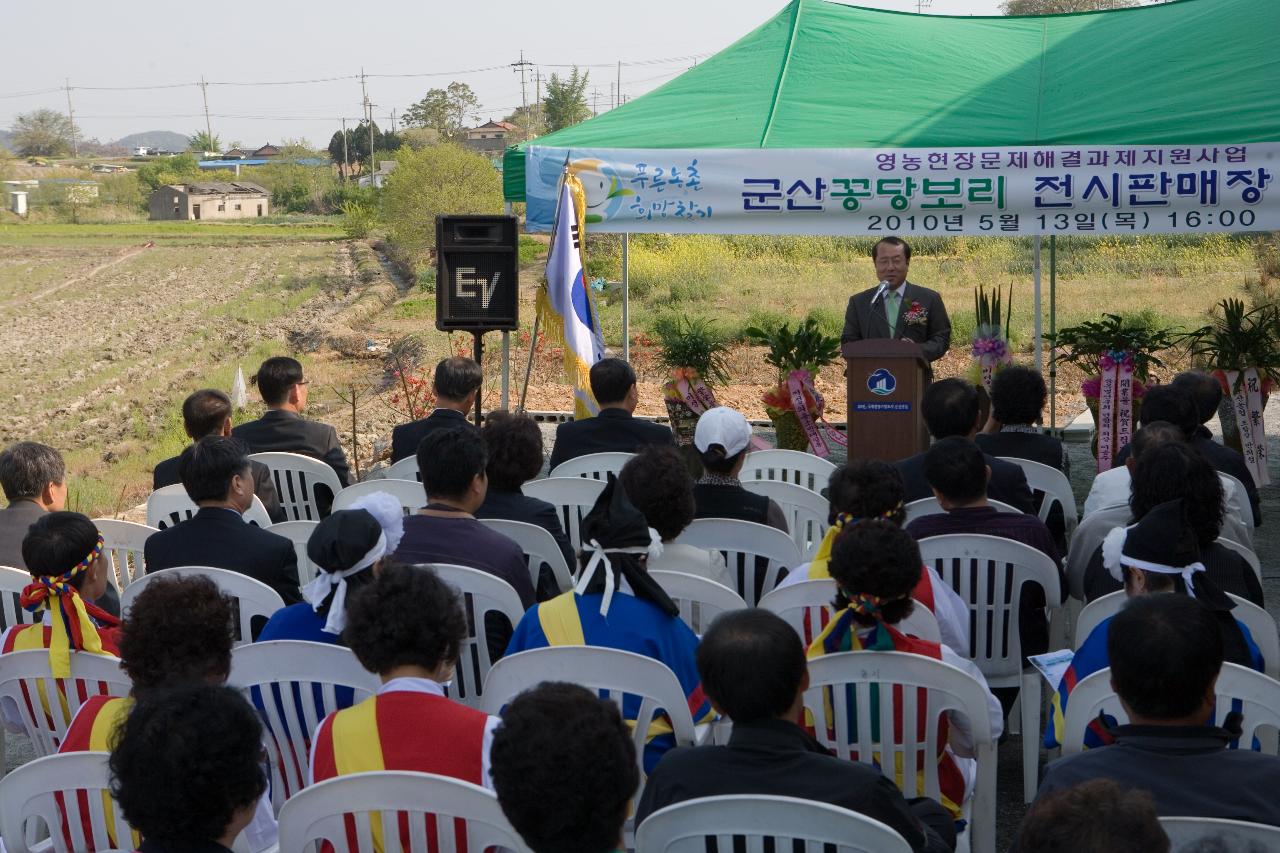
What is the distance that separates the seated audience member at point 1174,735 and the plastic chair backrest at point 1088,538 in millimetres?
1611

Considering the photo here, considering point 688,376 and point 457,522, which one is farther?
point 688,376

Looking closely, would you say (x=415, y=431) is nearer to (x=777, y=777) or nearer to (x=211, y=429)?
(x=211, y=429)

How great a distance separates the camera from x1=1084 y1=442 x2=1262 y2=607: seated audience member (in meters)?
3.24

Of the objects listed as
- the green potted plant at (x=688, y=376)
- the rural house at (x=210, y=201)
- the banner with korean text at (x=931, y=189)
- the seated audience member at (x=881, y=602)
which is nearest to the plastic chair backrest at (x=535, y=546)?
the seated audience member at (x=881, y=602)

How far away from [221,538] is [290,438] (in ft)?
6.75

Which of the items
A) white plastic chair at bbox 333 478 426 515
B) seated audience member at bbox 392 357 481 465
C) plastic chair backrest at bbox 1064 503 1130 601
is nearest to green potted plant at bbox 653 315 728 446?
seated audience member at bbox 392 357 481 465

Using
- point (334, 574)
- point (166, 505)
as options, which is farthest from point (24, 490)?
point (334, 574)

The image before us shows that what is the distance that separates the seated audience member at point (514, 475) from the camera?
4.32m

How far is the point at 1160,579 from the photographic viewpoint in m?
3.03

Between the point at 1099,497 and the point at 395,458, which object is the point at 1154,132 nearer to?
the point at 1099,497

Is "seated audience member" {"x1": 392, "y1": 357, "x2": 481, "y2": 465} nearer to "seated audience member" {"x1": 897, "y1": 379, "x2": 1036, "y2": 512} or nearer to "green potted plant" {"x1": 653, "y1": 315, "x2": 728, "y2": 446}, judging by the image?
"green potted plant" {"x1": 653, "y1": 315, "x2": 728, "y2": 446}

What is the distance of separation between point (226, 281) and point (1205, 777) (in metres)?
44.4

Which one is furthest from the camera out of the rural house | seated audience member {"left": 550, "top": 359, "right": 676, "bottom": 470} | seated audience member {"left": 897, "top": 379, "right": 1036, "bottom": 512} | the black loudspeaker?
the rural house

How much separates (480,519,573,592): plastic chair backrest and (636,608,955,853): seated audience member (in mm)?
1825
